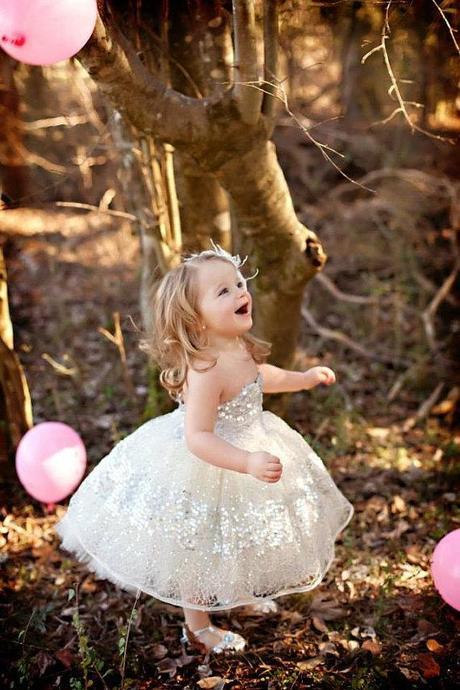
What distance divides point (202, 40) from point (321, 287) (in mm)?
3440

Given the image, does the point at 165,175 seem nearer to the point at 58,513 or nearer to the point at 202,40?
the point at 202,40

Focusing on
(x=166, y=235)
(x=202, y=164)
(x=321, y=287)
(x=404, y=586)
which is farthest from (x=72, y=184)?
(x=404, y=586)

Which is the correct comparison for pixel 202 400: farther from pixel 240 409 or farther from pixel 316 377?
pixel 316 377

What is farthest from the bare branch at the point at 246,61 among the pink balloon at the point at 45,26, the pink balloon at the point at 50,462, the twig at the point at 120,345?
the pink balloon at the point at 50,462

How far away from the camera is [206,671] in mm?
2705

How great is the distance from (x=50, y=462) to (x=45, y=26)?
2.00m

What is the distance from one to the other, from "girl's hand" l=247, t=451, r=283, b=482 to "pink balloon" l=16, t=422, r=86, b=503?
4.66 feet

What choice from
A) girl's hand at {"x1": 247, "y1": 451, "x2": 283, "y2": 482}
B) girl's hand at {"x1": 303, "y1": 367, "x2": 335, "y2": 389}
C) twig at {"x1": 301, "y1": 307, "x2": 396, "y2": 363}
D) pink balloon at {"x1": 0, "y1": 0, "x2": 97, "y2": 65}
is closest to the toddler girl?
girl's hand at {"x1": 247, "y1": 451, "x2": 283, "y2": 482}

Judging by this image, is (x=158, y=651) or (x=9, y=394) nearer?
(x=158, y=651)

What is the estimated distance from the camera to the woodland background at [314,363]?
2.78m

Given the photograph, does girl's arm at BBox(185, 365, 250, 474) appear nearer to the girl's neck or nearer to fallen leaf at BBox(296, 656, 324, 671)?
the girl's neck

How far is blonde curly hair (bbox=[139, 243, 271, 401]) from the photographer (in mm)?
2479

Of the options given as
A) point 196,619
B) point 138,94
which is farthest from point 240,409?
point 138,94

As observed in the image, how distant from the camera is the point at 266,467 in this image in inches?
88.4
